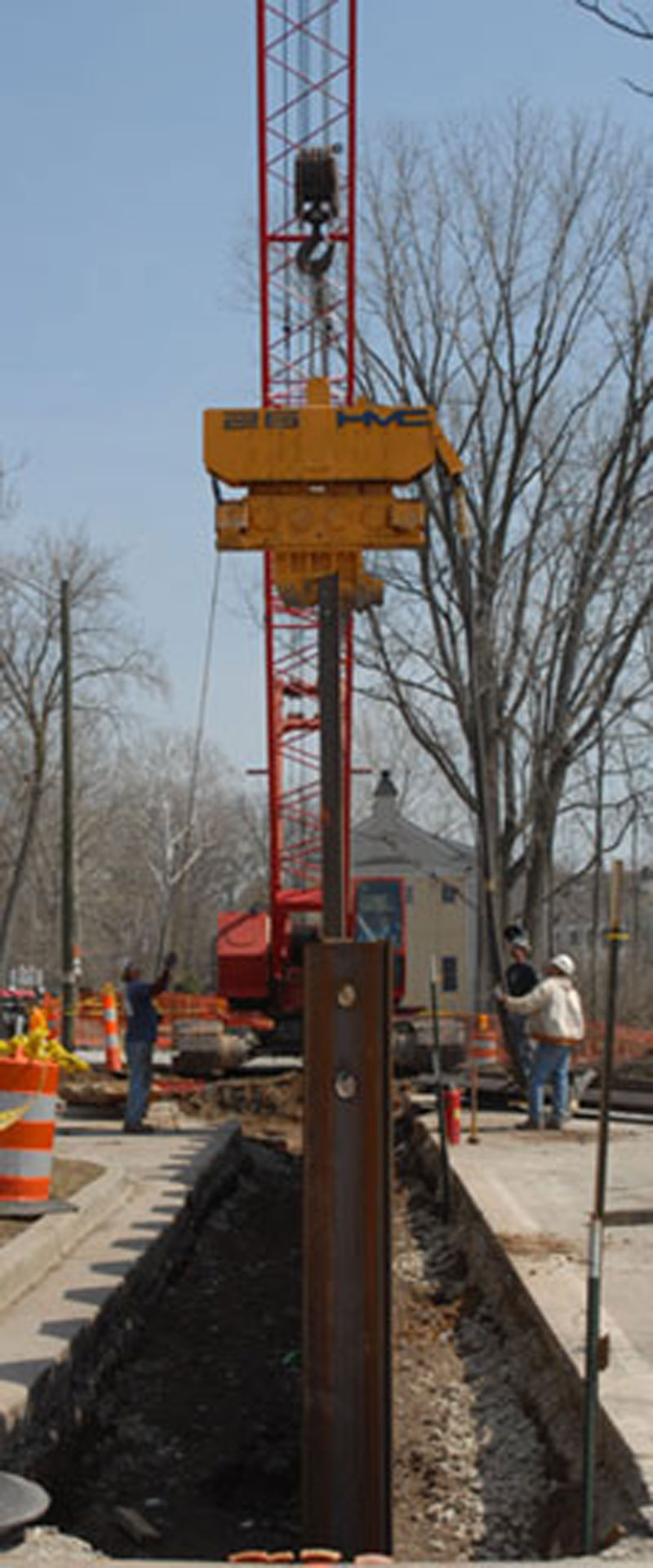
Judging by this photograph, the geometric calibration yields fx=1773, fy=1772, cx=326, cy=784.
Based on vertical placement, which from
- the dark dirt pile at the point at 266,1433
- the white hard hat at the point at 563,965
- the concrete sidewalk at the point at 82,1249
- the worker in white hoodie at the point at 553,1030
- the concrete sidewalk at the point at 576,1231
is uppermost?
the white hard hat at the point at 563,965

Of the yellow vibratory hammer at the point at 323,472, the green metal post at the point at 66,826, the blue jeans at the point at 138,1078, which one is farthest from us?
the green metal post at the point at 66,826

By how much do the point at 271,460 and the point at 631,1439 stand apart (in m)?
6.76

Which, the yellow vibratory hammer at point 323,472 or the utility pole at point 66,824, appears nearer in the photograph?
the yellow vibratory hammer at point 323,472

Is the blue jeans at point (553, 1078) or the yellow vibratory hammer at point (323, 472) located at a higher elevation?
the yellow vibratory hammer at point (323, 472)

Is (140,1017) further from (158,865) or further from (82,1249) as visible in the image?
(158,865)

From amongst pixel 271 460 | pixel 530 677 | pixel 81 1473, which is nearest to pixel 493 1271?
pixel 81 1473

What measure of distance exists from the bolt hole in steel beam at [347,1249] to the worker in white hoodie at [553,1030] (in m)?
8.97

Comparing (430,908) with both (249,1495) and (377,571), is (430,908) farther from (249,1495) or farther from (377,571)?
(249,1495)

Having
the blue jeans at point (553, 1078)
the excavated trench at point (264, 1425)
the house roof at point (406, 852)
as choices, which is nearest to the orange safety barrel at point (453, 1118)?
the blue jeans at point (553, 1078)

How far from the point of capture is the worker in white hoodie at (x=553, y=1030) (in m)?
16.4

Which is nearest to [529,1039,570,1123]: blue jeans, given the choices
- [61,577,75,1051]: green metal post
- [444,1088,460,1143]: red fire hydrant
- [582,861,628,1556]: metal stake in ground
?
[444,1088,460,1143]: red fire hydrant

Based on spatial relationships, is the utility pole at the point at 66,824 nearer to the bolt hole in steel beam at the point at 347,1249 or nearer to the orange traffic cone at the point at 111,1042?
the orange traffic cone at the point at 111,1042

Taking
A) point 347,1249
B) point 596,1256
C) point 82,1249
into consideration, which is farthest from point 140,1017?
point 596,1256

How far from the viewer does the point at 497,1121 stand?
60.2 ft
